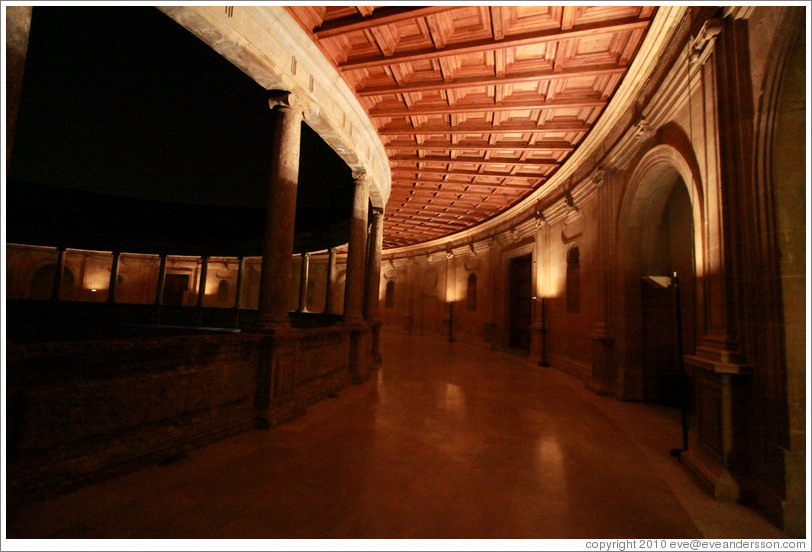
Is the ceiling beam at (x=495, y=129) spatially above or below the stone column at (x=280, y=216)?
above

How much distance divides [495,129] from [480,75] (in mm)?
1721

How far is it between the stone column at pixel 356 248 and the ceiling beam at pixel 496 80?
6.41 feet

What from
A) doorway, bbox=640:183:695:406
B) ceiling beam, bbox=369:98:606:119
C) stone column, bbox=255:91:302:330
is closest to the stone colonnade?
stone column, bbox=255:91:302:330

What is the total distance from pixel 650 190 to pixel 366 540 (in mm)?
7397

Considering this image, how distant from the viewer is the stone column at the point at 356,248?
8031 mm

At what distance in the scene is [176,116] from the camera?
12.1 m

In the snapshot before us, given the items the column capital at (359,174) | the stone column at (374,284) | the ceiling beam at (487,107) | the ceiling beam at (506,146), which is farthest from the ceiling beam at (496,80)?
the stone column at (374,284)

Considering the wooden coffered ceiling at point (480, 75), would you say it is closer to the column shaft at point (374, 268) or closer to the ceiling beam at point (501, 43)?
the ceiling beam at point (501, 43)

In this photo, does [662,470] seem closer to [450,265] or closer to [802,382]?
[802,382]

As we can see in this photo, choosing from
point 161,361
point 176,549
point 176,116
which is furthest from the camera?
point 176,116

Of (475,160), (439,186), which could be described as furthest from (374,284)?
(475,160)

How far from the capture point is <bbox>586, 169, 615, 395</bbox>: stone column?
7270 millimetres

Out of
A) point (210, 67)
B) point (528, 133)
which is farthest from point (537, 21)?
point (210, 67)

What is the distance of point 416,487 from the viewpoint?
3109 mm
